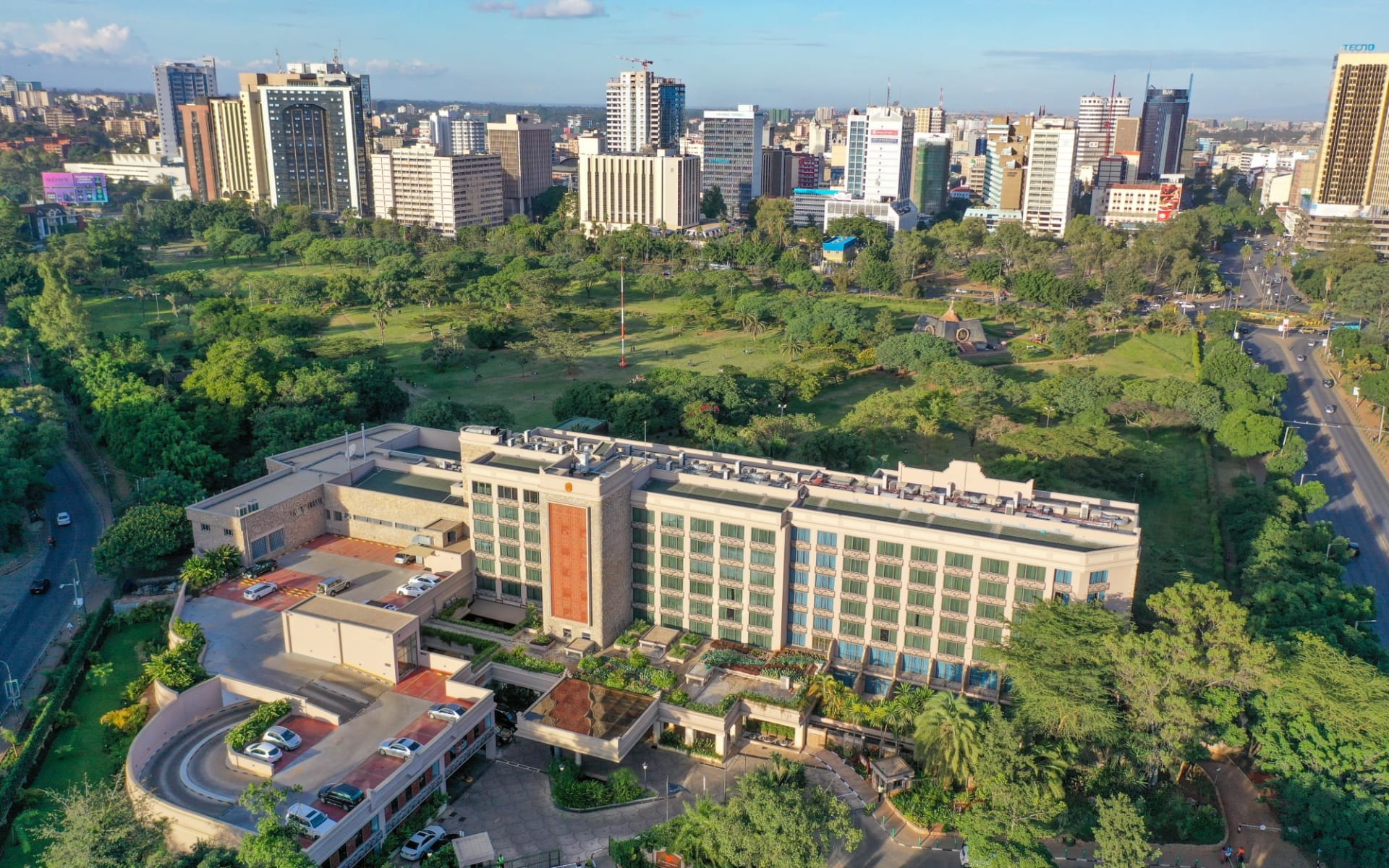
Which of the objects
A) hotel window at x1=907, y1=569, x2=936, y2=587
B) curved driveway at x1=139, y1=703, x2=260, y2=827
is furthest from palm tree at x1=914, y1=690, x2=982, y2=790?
curved driveway at x1=139, y1=703, x2=260, y2=827

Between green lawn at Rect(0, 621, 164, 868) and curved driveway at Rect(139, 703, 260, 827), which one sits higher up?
curved driveway at Rect(139, 703, 260, 827)

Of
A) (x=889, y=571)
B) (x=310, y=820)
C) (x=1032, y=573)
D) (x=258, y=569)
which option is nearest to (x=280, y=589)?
(x=258, y=569)

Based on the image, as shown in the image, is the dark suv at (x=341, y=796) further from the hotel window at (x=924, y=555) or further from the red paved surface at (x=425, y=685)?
the hotel window at (x=924, y=555)

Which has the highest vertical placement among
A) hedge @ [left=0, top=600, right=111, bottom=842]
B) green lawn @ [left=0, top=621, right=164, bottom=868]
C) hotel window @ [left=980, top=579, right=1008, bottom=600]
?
hotel window @ [left=980, top=579, right=1008, bottom=600]

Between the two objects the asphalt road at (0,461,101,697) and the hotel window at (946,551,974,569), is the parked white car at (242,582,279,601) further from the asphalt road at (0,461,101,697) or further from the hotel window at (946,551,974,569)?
the hotel window at (946,551,974,569)

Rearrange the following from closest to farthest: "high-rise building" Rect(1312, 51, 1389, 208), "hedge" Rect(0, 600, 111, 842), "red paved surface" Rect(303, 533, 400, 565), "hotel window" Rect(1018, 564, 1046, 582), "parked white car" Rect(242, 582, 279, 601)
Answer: "hedge" Rect(0, 600, 111, 842)
"hotel window" Rect(1018, 564, 1046, 582)
"parked white car" Rect(242, 582, 279, 601)
"red paved surface" Rect(303, 533, 400, 565)
"high-rise building" Rect(1312, 51, 1389, 208)

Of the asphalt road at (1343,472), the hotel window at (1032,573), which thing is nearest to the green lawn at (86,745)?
the hotel window at (1032,573)
